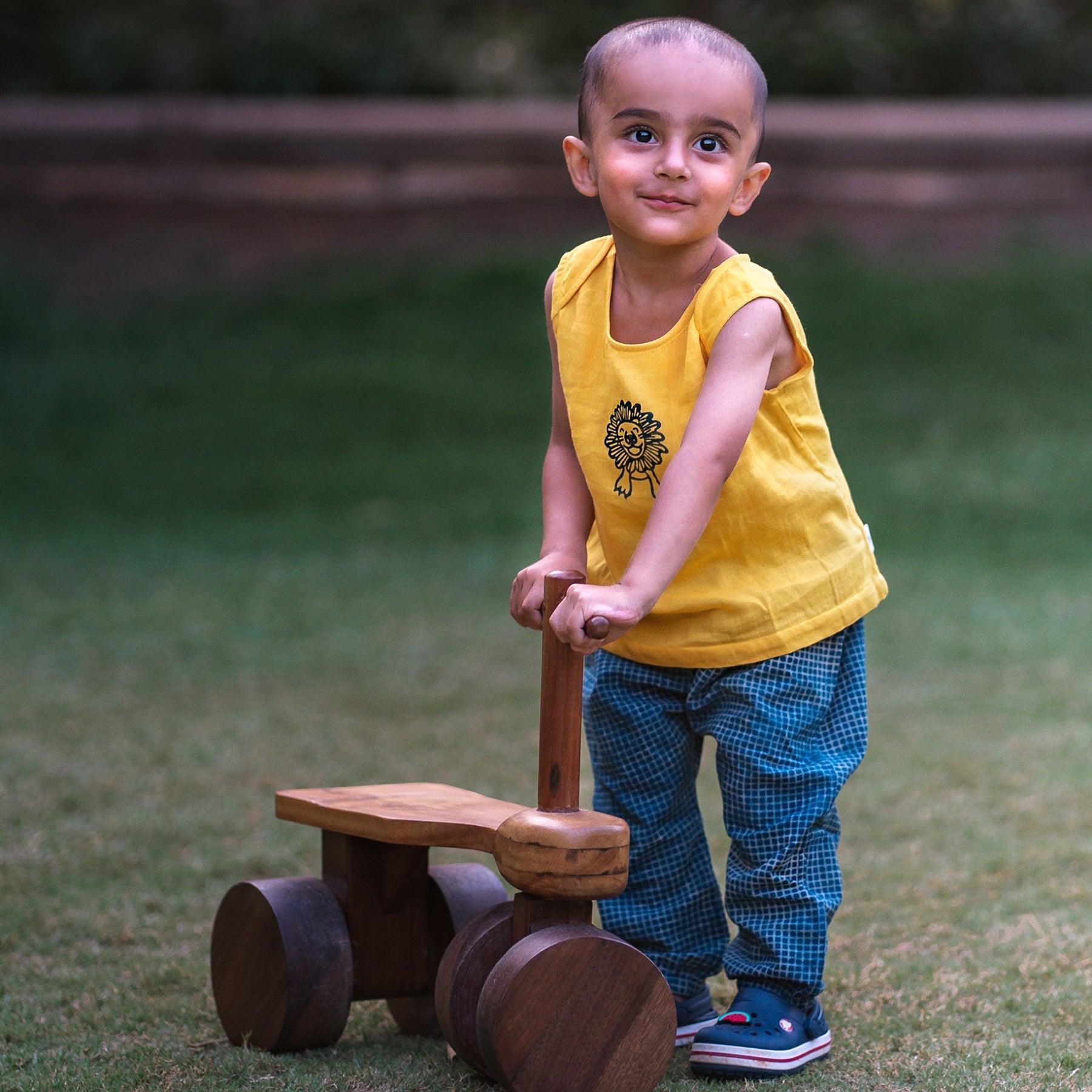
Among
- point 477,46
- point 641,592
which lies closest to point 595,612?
point 641,592

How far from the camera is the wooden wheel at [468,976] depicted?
5.80 ft

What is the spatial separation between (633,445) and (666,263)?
22 cm

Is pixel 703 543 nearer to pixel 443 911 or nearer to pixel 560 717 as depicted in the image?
pixel 560 717

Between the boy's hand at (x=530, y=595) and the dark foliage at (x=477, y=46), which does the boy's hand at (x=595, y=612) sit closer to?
the boy's hand at (x=530, y=595)

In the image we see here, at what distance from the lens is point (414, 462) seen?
6527 mm

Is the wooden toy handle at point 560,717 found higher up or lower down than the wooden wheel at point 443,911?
higher up

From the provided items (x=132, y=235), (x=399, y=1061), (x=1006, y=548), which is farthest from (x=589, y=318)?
(x=132, y=235)

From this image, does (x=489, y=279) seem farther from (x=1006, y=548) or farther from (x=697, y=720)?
(x=697, y=720)

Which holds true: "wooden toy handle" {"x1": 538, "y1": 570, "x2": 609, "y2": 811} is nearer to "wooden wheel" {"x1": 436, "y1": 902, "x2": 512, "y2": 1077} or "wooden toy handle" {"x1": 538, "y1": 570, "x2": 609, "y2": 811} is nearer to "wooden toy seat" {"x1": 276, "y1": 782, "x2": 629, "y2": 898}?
"wooden toy seat" {"x1": 276, "y1": 782, "x2": 629, "y2": 898}

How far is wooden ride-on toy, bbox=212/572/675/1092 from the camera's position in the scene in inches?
65.8

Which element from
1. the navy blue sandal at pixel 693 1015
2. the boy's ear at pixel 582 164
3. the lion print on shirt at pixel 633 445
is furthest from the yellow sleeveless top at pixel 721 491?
the navy blue sandal at pixel 693 1015

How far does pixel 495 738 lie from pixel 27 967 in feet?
4.69

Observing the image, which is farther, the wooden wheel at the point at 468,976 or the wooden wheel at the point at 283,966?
the wooden wheel at the point at 283,966

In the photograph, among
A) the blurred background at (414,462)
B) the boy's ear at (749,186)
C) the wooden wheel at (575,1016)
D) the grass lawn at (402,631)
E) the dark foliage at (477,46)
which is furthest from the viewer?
the dark foliage at (477,46)
